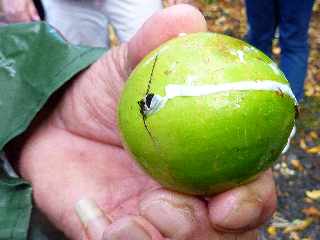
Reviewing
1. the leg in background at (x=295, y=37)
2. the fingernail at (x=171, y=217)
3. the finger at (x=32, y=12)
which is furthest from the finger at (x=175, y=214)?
the leg in background at (x=295, y=37)

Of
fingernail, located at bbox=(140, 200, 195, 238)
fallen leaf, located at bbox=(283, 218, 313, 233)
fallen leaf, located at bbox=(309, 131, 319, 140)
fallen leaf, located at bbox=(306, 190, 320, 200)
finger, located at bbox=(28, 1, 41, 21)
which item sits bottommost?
fallen leaf, located at bbox=(283, 218, 313, 233)

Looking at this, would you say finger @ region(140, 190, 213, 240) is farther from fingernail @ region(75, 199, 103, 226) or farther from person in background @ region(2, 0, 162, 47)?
person in background @ region(2, 0, 162, 47)

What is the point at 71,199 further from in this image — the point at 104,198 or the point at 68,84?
the point at 68,84

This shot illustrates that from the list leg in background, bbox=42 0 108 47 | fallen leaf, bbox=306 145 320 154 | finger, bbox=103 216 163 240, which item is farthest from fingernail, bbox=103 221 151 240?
fallen leaf, bbox=306 145 320 154

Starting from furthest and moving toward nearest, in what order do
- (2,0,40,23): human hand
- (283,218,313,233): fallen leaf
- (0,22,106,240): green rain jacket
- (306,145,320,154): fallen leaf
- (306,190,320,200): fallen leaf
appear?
(306,145,320,154): fallen leaf, (306,190,320,200): fallen leaf, (283,218,313,233): fallen leaf, (2,0,40,23): human hand, (0,22,106,240): green rain jacket

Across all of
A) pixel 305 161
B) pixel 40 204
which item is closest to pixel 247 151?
pixel 40 204

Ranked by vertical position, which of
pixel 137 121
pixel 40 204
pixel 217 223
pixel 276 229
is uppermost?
pixel 137 121

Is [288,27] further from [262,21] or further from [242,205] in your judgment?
[242,205]
